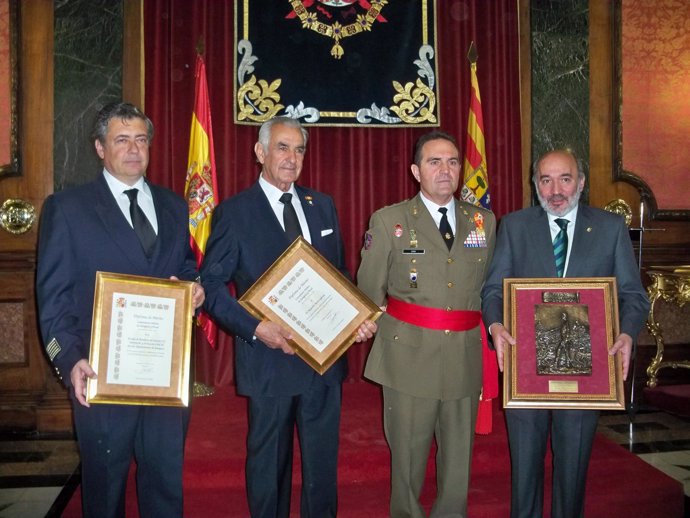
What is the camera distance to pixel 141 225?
215 centimetres

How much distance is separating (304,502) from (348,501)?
57 centimetres

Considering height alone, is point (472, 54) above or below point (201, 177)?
above

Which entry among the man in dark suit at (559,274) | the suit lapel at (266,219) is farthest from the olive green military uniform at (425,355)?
the suit lapel at (266,219)

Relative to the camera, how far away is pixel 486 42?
16.0ft

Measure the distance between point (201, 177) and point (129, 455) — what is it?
8.41ft

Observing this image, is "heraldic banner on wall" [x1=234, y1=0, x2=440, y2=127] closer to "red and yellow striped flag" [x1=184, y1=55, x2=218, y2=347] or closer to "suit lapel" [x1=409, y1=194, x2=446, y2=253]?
"red and yellow striped flag" [x1=184, y1=55, x2=218, y2=347]

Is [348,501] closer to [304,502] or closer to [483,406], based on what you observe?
[304,502]

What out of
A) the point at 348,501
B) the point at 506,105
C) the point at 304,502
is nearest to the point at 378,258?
the point at 304,502

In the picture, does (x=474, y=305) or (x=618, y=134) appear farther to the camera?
(x=618, y=134)

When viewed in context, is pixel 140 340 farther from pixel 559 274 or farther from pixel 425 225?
pixel 559 274

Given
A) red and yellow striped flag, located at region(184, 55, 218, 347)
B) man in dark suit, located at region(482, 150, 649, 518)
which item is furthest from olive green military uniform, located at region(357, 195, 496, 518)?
red and yellow striped flag, located at region(184, 55, 218, 347)

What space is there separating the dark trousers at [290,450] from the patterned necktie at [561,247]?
0.96 m

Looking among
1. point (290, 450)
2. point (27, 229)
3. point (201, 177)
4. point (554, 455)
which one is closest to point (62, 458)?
point (27, 229)

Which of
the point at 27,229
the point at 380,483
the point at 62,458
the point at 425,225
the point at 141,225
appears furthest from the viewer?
the point at 27,229
